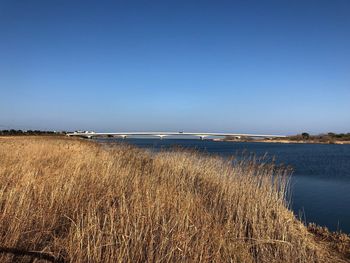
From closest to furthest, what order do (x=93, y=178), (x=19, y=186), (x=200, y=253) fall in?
(x=200, y=253), (x=19, y=186), (x=93, y=178)

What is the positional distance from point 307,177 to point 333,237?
42.2 ft

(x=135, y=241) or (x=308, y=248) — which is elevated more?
(x=135, y=241)

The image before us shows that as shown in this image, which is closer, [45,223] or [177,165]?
[45,223]

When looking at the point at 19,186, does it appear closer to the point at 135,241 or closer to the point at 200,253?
the point at 135,241

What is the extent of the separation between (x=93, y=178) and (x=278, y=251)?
3.86m

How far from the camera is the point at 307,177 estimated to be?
1973 cm

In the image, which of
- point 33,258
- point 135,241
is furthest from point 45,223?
point 135,241

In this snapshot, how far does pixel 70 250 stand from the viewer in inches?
152

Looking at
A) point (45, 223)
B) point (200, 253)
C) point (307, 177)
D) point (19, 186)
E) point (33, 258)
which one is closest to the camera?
point (33, 258)

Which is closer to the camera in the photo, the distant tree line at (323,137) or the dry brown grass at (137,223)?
the dry brown grass at (137,223)

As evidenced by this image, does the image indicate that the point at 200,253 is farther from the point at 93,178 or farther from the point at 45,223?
the point at 93,178

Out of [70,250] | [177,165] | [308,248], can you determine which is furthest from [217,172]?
[70,250]

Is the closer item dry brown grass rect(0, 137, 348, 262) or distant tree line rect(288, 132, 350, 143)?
dry brown grass rect(0, 137, 348, 262)

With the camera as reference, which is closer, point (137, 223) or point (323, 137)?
point (137, 223)
